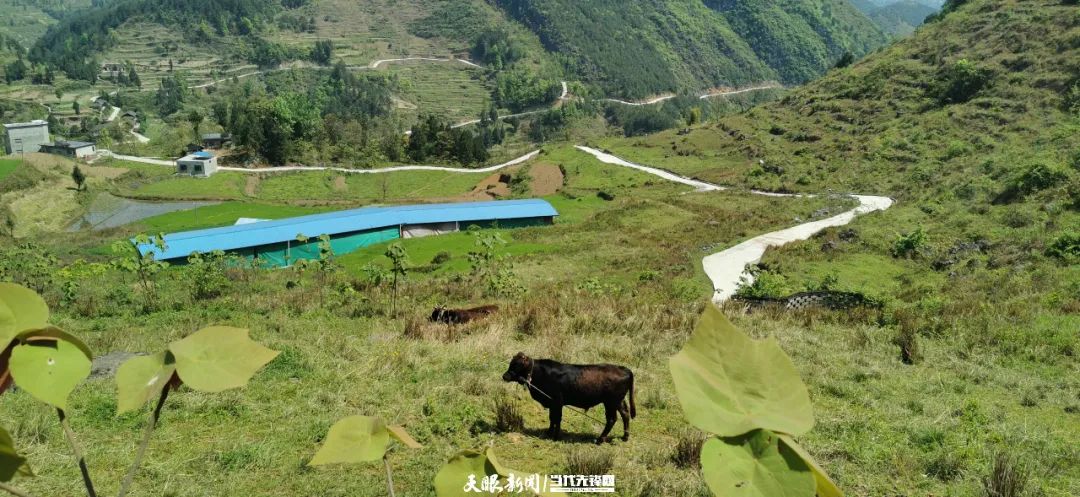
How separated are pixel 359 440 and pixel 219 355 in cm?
42

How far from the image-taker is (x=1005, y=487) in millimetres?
5809

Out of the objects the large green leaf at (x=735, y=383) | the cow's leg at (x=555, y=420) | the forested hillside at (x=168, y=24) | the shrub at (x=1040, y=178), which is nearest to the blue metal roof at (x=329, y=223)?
the cow's leg at (x=555, y=420)

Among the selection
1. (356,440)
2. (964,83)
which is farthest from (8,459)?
(964,83)

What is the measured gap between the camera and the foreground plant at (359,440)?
1359mm

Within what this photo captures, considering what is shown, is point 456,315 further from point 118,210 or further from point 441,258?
point 118,210

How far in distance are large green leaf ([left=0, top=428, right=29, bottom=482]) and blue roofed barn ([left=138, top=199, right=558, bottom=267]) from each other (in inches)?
1063

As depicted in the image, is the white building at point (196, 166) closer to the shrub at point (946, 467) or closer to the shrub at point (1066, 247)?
the shrub at point (1066, 247)

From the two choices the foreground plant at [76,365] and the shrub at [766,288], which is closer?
the foreground plant at [76,365]

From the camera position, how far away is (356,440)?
1.44 metres

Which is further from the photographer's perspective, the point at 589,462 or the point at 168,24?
the point at 168,24

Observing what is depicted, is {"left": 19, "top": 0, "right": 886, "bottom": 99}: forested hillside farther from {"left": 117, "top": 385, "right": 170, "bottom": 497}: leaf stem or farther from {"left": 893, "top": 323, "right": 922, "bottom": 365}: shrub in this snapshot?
{"left": 117, "top": 385, "right": 170, "bottom": 497}: leaf stem

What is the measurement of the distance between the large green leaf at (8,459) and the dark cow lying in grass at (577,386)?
22.0ft

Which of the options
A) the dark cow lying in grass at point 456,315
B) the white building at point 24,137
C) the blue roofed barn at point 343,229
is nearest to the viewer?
the dark cow lying in grass at point 456,315

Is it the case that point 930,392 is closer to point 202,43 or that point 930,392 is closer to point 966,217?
point 966,217
